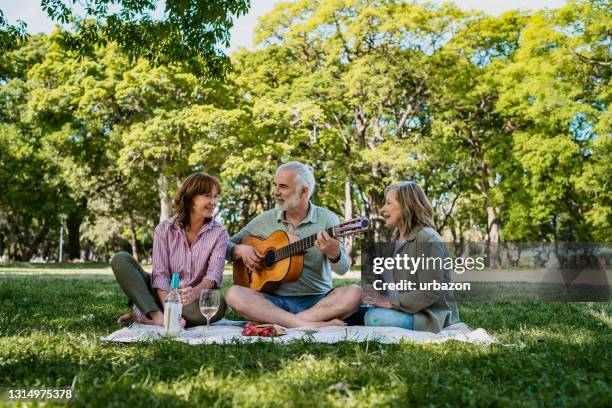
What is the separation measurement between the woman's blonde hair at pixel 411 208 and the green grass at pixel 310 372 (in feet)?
3.84

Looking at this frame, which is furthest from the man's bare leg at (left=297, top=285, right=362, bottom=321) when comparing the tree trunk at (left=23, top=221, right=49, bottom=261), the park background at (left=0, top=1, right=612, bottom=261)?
the tree trunk at (left=23, top=221, right=49, bottom=261)

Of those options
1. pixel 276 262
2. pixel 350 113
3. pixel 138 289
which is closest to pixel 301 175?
pixel 276 262

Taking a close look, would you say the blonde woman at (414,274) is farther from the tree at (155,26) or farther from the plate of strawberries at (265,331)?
the tree at (155,26)

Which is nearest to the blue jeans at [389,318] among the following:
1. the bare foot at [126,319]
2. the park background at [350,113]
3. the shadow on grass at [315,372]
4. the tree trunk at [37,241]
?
the shadow on grass at [315,372]

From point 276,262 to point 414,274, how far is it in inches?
51.2

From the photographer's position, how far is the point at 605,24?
2120cm

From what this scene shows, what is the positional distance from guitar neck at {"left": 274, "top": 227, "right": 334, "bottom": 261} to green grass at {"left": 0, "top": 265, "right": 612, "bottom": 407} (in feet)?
4.02

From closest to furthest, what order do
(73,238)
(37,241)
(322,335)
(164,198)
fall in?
(322,335)
(164,198)
(37,241)
(73,238)

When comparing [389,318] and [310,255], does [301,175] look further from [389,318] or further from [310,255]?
[389,318]

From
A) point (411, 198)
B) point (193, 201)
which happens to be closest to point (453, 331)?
point (411, 198)

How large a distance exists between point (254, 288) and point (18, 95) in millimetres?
27252

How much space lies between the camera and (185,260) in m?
5.69

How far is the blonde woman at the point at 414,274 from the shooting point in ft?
16.5

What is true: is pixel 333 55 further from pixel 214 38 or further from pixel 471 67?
pixel 214 38
